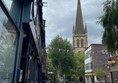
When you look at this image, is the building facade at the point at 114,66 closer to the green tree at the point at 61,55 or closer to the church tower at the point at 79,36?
the green tree at the point at 61,55

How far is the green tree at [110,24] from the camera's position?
38.3 feet

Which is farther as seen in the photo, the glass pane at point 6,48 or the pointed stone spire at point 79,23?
the pointed stone spire at point 79,23

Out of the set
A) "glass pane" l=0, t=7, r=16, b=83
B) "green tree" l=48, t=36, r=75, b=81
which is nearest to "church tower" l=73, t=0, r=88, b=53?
"green tree" l=48, t=36, r=75, b=81

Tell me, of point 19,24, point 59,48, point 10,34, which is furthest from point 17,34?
point 59,48

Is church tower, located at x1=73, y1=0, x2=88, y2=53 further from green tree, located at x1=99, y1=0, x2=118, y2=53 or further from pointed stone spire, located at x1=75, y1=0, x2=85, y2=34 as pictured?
green tree, located at x1=99, y1=0, x2=118, y2=53

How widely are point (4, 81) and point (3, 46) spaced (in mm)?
524

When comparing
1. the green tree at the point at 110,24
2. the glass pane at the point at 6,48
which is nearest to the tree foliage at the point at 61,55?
the green tree at the point at 110,24

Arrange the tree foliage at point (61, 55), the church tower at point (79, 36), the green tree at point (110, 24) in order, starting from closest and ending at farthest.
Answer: the green tree at point (110, 24) → the tree foliage at point (61, 55) → the church tower at point (79, 36)

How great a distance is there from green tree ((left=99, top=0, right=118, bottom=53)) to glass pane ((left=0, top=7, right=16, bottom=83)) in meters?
9.09

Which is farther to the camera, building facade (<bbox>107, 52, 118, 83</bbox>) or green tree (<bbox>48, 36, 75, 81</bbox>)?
green tree (<bbox>48, 36, 75, 81</bbox>)

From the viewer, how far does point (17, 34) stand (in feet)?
12.0

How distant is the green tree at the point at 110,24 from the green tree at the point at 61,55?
1490 inches

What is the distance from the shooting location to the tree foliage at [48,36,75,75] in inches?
1992

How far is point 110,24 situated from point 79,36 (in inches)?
3769
